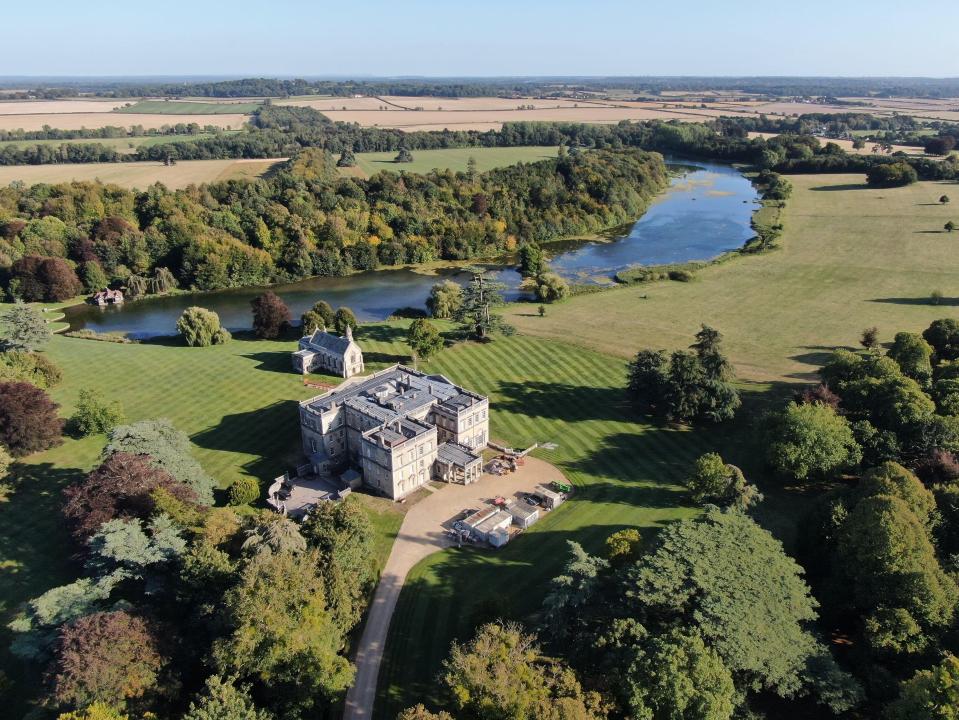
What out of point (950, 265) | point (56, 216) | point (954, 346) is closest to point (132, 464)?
point (954, 346)

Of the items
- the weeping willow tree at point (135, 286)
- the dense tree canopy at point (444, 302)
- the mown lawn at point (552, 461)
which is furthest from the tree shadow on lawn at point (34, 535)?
the weeping willow tree at point (135, 286)

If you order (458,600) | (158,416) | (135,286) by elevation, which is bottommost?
(458,600)

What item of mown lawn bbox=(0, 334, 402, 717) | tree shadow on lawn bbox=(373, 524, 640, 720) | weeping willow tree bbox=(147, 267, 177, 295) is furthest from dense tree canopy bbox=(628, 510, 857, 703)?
weeping willow tree bbox=(147, 267, 177, 295)

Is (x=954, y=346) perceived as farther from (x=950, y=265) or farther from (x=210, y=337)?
(x=210, y=337)

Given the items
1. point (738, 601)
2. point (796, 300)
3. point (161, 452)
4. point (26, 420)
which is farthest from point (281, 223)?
point (738, 601)

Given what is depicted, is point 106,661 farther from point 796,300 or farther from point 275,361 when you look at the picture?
point 796,300

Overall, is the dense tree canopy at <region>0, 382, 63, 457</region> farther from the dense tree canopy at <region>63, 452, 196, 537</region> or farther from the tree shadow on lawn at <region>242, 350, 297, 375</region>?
the tree shadow on lawn at <region>242, 350, 297, 375</region>
